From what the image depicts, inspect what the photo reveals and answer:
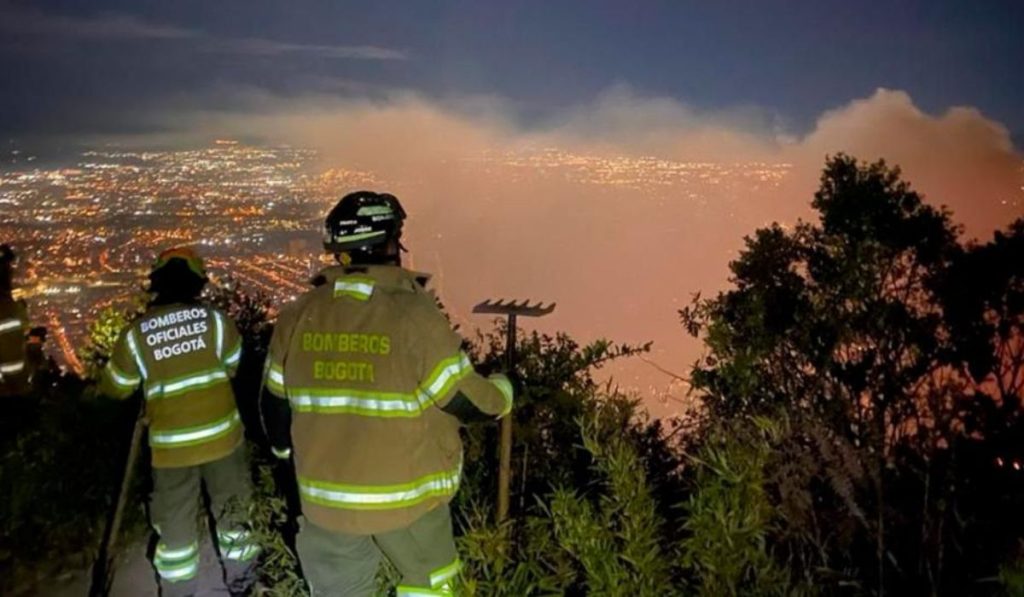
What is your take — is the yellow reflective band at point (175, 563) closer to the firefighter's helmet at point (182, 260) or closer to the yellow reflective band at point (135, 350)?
the yellow reflective band at point (135, 350)

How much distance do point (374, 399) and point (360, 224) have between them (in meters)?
0.66

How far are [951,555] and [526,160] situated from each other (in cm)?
7108

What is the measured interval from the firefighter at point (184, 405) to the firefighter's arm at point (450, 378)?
5.83ft

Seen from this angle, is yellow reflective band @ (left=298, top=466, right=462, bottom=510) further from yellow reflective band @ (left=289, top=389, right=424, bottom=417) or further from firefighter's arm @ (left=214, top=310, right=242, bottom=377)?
firefighter's arm @ (left=214, top=310, right=242, bottom=377)

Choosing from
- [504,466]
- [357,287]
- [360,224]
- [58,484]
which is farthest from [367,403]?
[58,484]

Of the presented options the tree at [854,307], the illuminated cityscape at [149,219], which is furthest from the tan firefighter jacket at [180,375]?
the tree at [854,307]

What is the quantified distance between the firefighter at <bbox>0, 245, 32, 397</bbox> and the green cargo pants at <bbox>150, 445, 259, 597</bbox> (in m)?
2.54

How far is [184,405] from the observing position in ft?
14.4

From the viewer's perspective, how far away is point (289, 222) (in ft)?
40.1

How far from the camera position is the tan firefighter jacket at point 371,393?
3088 millimetres

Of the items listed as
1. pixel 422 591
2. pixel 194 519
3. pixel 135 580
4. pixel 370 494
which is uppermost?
pixel 370 494

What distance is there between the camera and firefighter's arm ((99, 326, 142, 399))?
14.1 feet

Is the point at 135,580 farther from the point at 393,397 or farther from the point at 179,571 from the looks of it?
the point at 393,397

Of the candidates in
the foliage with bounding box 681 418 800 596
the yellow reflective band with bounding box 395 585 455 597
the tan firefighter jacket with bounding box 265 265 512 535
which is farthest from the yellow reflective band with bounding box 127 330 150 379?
the foliage with bounding box 681 418 800 596
